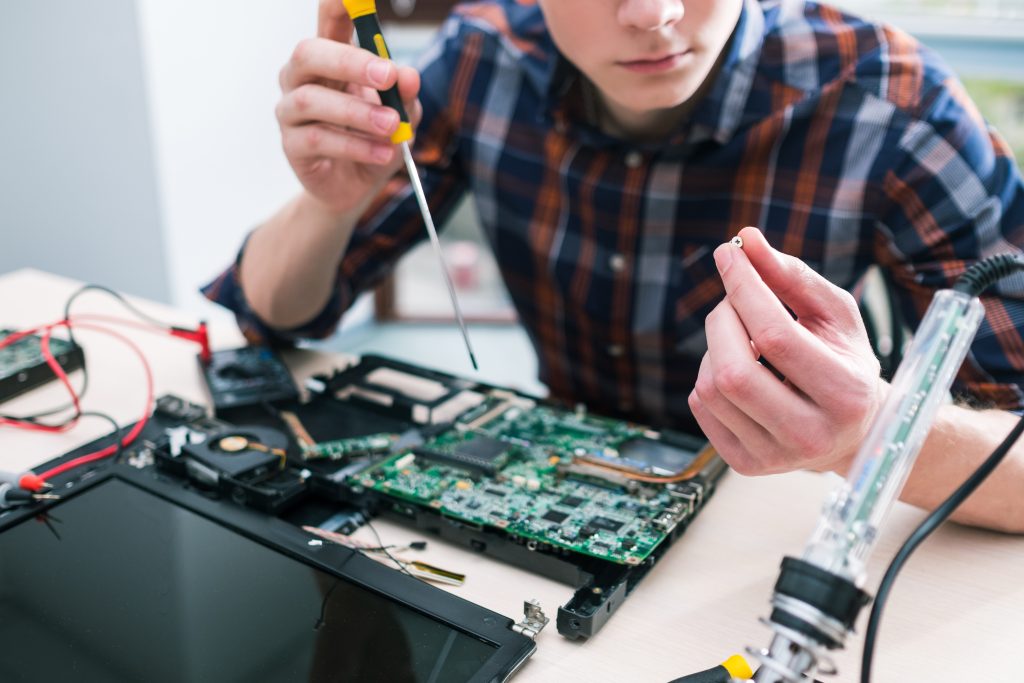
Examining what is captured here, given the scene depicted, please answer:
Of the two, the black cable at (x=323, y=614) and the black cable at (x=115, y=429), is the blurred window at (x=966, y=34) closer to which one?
the black cable at (x=115, y=429)

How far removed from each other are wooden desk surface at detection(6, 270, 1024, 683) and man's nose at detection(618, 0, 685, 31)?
0.52m

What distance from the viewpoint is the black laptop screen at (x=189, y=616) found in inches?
25.5

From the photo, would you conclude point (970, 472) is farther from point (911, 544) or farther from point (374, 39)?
point (374, 39)

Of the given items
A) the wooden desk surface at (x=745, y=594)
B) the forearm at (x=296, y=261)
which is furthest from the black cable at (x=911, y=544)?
the forearm at (x=296, y=261)

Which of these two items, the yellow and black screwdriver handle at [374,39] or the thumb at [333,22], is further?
the thumb at [333,22]

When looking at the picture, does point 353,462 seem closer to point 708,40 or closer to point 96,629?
point 96,629

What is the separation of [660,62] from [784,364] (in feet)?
1.74

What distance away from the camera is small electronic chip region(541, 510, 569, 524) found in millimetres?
810

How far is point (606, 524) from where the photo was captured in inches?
31.6

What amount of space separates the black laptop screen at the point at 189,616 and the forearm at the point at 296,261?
0.51 metres

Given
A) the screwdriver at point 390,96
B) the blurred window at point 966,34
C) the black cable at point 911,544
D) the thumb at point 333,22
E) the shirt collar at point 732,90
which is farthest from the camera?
the blurred window at point 966,34

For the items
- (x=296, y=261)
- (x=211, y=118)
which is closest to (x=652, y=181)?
(x=296, y=261)

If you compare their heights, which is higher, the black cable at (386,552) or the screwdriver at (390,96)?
the screwdriver at (390,96)

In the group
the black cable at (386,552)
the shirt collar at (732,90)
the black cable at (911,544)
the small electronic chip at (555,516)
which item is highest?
the shirt collar at (732,90)
